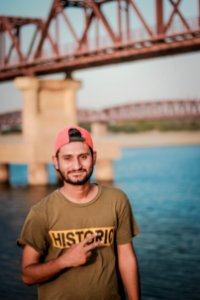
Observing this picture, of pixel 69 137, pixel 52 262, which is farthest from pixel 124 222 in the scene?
pixel 69 137

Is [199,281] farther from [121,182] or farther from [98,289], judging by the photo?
[121,182]

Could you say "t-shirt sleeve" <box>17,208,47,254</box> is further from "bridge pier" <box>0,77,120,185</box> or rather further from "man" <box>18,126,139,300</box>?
"bridge pier" <box>0,77,120,185</box>

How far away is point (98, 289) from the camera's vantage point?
9.96 ft

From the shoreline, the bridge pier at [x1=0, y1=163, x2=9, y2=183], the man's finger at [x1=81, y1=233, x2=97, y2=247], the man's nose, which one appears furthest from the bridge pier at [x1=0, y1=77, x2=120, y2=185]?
the shoreline

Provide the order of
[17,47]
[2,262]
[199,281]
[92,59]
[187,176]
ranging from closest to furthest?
1. [199,281]
2. [2,262]
3. [92,59]
4. [17,47]
5. [187,176]

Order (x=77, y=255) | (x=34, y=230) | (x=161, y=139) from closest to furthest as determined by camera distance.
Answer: (x=77, y=255)
(x=34, y=230)
(x=161, y=139)

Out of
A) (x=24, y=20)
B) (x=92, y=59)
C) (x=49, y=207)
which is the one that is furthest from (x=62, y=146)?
(x=24, y=20)

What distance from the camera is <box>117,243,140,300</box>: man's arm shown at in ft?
10.5

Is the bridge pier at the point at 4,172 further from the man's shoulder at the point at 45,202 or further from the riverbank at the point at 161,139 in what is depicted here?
the riverbank at the point at 161,139

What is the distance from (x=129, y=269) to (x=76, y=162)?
0.75 m

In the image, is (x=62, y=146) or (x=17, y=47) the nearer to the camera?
(x=62, y=146)

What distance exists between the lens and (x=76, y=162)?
3.14 metres

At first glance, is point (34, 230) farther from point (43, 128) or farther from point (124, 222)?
point (43, 128)

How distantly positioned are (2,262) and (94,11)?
27172 mm
